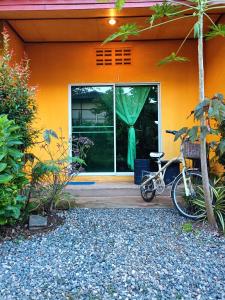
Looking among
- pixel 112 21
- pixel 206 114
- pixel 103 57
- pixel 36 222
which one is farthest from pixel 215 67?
pixel 36 222

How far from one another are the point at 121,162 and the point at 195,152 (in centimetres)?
224

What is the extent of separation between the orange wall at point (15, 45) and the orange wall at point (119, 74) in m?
0.23

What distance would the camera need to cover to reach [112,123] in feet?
20.0

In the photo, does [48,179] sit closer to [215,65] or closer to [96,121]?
[96,121]

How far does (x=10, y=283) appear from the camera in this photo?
2316 millimetres

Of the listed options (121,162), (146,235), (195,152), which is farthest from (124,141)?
(146,235)

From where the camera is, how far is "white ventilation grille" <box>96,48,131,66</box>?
601 centimetres

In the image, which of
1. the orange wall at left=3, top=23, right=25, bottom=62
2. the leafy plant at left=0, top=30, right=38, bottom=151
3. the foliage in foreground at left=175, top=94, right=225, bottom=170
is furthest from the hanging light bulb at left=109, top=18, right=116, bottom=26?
the foliage in foreground at left=175, top=94, right=225, bottom=170

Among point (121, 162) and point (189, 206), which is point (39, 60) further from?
point (189, 206)

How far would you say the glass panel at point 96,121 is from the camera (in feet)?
20.0

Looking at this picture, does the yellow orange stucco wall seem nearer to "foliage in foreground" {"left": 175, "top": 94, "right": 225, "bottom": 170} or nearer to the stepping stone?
"foliage in foreground" {"left": 175, "top": 94, "right": 225, "bottom": 170}

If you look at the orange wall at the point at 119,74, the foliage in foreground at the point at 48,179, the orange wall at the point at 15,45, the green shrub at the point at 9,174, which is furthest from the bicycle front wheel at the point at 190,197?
the orange wall at the point at 15,45

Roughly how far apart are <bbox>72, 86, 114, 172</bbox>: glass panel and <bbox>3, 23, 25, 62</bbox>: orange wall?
1.17 meters

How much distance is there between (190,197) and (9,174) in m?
2.10
